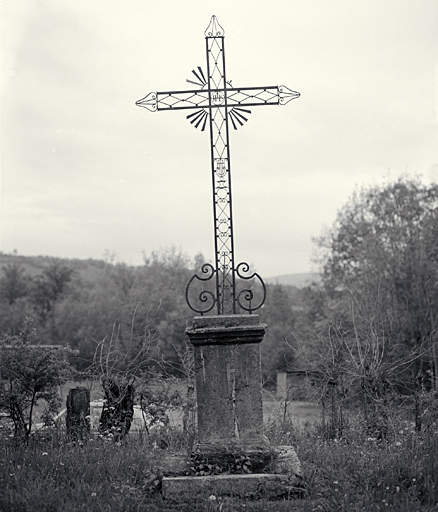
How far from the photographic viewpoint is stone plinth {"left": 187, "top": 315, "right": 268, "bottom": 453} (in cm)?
550

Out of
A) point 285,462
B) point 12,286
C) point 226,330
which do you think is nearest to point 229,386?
point 226,330

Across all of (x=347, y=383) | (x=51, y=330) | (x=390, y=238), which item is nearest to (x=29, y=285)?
(x=51, y=330)

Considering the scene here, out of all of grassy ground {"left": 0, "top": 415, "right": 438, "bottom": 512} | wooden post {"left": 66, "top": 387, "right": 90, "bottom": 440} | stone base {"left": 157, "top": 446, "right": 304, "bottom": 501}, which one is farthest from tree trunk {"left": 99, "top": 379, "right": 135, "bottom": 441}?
stone base {"left": 157, "top": 446, "right": 304, "bottom": 501}

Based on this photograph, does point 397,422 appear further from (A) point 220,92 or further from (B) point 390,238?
(B) point 390,238

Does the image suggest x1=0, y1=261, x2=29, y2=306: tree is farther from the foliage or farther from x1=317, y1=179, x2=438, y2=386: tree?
the foliage

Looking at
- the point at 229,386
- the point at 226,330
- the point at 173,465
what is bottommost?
the point at 173,465

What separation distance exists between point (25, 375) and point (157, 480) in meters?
2.67

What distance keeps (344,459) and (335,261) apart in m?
22.2

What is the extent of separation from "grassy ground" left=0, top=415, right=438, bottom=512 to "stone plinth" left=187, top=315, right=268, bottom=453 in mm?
622

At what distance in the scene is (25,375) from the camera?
7.12 m

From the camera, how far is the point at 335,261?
27.5 meters

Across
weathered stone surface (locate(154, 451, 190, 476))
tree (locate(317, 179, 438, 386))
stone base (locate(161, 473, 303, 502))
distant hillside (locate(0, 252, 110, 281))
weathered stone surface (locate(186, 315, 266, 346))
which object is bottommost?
stone base (locate(161, 473, 303, 502))

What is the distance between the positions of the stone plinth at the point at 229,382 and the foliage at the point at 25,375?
239cm

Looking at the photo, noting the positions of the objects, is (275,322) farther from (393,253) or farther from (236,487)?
(236,487)
